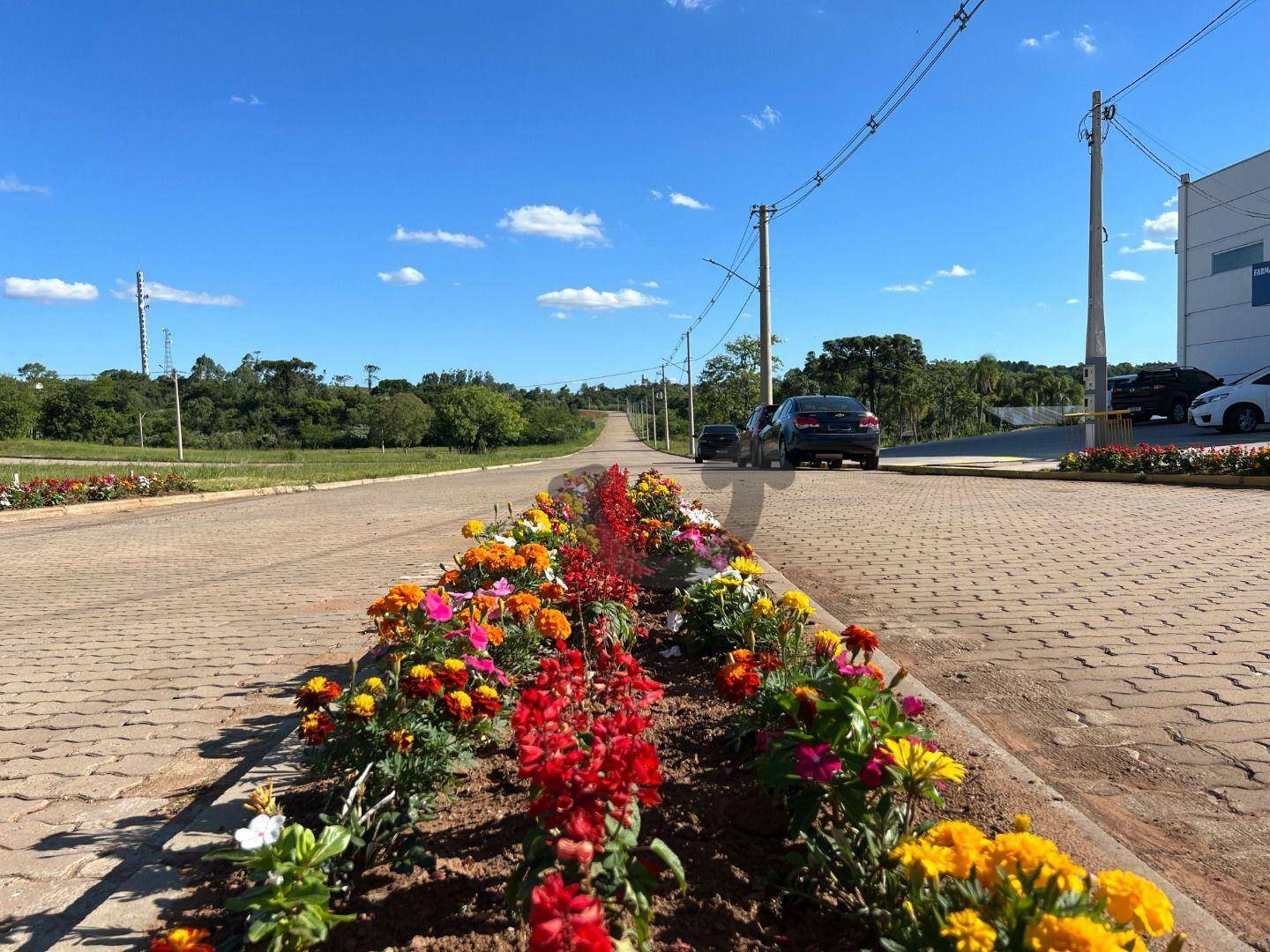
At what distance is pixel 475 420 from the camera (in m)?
84.2

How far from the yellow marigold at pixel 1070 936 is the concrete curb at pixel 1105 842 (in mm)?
781

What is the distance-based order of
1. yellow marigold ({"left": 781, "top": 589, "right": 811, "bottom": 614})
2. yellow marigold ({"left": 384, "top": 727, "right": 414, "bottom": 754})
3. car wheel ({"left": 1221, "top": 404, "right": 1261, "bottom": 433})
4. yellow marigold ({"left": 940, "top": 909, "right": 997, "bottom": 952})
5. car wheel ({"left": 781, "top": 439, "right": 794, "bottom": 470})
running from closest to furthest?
yellow marigold ({"left": 940, "top": 909, "right": 997, "bottom": 952}), yellow marigold ({"left": 384, "top": 727, "right": 414, "bottom": 754}), yellow marigold ({"left": 781, "top": 589, "right": 811, "bottom": 614}), car wheel ({"left": 781, "top": 439, "right": 794, "bottom": 470}), car wheel ({"left": 1221, "top": 404, "right": 1261, "bottom": 433})

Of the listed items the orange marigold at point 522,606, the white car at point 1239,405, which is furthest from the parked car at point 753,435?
the orange marigold at point 522,606

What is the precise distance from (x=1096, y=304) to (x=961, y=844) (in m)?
17.3

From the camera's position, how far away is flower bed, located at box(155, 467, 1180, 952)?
4.43 ft

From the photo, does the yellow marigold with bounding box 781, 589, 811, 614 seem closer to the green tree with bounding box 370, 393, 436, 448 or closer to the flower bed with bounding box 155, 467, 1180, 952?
the flower bed with bounding box 155, 467, 1180, 952

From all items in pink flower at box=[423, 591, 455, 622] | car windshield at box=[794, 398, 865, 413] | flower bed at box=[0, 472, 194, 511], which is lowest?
flower bed at box=[0, 472, 194, 511]

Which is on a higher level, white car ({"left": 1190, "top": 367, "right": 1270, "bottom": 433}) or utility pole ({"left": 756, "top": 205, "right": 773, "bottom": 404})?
utility pole ({"left": 756, "top": 205, "right": 773, "bottom": 404})

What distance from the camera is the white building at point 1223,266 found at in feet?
92.8

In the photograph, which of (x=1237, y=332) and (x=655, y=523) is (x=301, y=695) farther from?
(x=1237, y=332)

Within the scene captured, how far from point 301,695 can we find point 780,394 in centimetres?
7254

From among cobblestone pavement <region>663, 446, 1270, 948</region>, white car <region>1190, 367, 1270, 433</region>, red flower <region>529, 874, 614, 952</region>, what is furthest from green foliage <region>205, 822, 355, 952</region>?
white car <region>1190, 367, 1270, 433</region>

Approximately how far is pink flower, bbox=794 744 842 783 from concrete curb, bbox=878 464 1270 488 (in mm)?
11848

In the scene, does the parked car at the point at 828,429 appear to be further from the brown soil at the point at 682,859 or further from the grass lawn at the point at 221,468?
the brown soil at the point at 682,859
